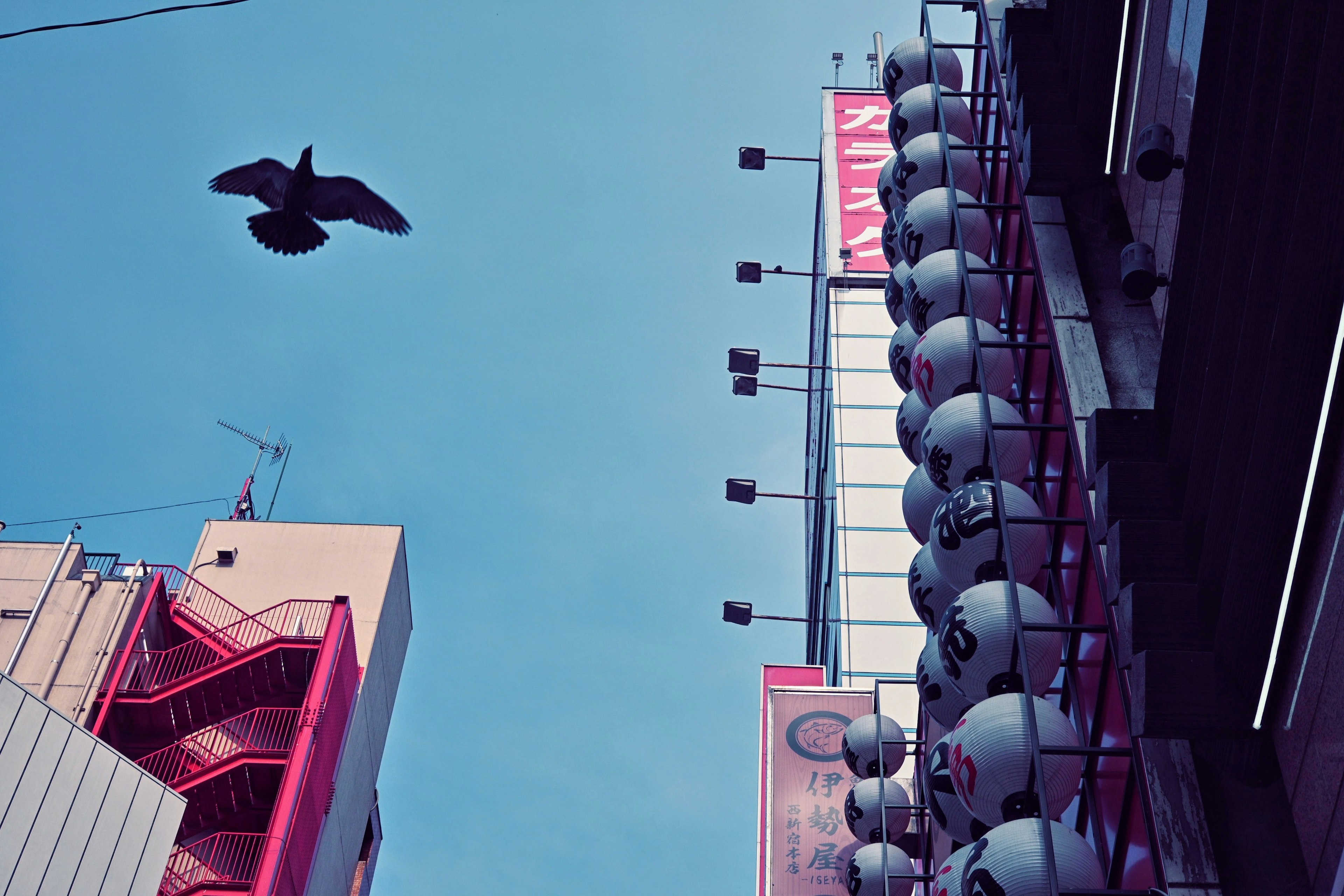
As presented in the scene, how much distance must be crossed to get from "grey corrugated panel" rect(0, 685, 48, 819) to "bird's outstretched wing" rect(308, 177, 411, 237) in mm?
5776

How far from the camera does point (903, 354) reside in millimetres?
13008

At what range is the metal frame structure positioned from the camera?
312 inches

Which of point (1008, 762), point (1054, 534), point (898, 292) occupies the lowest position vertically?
point (1008, 762)

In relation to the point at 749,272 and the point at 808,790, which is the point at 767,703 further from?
the point at 749,272

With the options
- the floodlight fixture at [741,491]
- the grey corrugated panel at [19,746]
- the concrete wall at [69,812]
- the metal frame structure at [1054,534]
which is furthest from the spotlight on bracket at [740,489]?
the grey corrugated panel at [19,746]

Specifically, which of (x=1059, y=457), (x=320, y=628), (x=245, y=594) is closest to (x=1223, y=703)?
(x=1059, y=457)

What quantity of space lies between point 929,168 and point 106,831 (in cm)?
1199

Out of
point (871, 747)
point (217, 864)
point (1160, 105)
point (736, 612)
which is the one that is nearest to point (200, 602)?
point (217, 864)

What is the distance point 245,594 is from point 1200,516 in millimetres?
23897

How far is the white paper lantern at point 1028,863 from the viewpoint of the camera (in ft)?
22.6

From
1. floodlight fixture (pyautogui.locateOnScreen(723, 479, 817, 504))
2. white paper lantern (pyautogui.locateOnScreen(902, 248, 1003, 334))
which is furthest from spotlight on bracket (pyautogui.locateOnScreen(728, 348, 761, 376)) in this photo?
white paper lantern (pyautogui.locateOnScreen(902, 248, 1003, 334))

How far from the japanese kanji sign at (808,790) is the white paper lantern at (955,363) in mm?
7309

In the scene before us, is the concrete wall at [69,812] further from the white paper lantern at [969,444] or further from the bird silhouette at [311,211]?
the white paper lantern at [969,444]

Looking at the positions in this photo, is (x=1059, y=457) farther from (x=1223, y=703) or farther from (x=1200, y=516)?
(x=1223, y=703)
